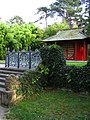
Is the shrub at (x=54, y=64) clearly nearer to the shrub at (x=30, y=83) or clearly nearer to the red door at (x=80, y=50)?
the shrub at (x=30, y=83)

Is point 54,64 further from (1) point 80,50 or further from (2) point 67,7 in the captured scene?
(2) point 67,7

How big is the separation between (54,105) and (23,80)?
1.82m

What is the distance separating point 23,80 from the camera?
8844 mm

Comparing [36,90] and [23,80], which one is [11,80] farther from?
[36,90]

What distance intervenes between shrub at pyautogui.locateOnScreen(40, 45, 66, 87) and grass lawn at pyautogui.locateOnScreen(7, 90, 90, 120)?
87 cm

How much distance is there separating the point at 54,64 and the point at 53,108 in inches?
116

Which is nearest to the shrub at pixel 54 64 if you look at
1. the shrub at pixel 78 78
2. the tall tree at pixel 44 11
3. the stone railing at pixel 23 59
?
the shrub at pixel 78 78

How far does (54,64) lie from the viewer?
393 inches

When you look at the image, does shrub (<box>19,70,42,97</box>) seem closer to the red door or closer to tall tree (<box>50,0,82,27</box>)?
the red door

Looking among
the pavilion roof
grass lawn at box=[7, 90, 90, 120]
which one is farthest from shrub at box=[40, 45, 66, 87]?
the pavilion roof

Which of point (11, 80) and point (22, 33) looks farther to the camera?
point (22, 33)

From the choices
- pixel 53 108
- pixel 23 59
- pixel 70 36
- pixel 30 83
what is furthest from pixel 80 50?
pixel 53 108

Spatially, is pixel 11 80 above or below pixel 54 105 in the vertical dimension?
above

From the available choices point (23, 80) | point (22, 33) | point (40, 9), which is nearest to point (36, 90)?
point (23, 80)
